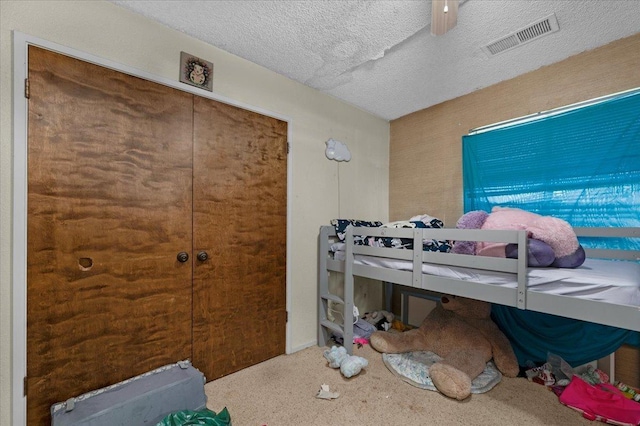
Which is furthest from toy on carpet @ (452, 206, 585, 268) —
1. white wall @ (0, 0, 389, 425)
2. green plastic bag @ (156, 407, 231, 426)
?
green plastic bag @ (156, 407, 231, 426)

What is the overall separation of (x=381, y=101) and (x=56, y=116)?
2.34 metres

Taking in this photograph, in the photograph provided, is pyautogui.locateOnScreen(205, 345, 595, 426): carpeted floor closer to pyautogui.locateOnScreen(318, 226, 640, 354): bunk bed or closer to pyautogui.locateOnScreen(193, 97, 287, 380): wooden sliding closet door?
pyautogui.locateOnScreen(193, 97, 287, 380): wooden sliding closet door

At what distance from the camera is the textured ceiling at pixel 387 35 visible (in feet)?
4.99

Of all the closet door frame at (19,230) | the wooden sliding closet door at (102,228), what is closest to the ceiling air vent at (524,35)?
the wooden sliding closet door at (102,228)

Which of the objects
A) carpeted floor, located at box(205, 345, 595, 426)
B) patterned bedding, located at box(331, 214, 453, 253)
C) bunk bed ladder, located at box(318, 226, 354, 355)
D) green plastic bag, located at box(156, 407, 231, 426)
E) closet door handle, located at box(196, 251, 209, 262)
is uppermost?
patterned bedding, located at box(331, 214, 453, 253)

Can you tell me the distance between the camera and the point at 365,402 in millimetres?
1667

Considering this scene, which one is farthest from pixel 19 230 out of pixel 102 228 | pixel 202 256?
pixel 202 256

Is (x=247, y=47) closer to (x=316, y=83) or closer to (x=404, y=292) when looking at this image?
(x=316, y=83)

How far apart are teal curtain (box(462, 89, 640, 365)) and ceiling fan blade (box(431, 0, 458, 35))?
1.32 meters

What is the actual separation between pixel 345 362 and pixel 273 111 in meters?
1.90

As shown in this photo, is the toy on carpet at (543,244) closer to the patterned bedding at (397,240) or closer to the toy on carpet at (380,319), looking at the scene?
the patterned bedding at (397,240)

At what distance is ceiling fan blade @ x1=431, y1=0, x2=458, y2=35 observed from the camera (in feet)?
3.96

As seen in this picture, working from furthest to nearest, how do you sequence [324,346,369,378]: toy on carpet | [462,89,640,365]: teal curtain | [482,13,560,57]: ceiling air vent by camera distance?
1. [324,346,369,378]: toy on carpet
2. [462,89,640,365]: teal curtain
3. [482,13,560,57]: ceiling air vent

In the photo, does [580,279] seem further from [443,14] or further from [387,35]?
[387,35]
